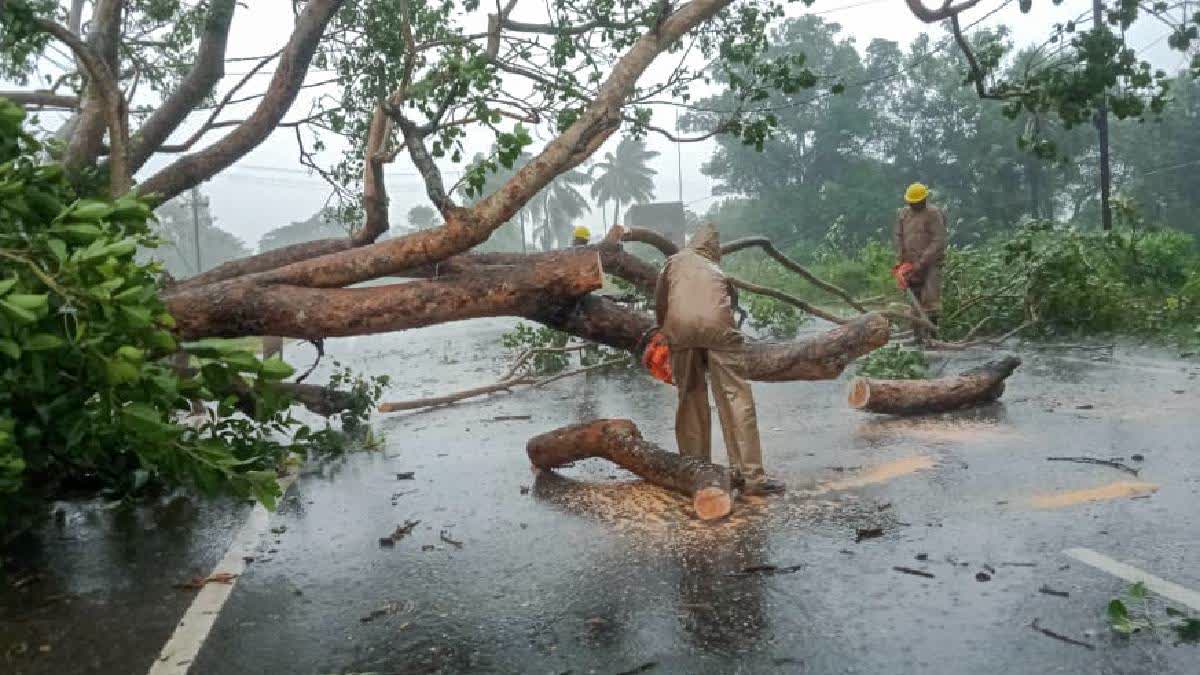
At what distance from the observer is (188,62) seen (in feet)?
43.3

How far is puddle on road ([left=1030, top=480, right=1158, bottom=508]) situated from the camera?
533cm

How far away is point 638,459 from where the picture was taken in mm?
6355

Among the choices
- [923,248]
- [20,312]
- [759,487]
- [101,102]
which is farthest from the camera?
[923,248]

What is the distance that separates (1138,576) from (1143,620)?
56cm

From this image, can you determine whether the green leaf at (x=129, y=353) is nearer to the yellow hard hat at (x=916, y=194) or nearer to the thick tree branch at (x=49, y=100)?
the thick tree branch at (x=49, y=100)

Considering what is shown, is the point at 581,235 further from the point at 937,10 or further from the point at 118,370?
the point at 118,370

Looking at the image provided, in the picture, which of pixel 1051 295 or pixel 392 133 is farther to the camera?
pixel 1051 295

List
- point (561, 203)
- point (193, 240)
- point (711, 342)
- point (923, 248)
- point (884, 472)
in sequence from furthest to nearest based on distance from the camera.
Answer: point (561, 203) < point (193, 240) < point (923, 248) < point (884, 472) < point (711, 342)

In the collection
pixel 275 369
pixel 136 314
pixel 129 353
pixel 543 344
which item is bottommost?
pixel 543 344

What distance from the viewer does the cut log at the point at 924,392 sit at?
8289mm

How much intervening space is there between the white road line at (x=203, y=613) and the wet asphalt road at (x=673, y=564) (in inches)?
2.7

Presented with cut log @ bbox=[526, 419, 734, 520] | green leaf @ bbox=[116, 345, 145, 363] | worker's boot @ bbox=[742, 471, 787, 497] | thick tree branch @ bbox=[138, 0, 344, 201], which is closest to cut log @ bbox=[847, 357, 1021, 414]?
worker's boot @ bbox=[742, 471, 787, 497]

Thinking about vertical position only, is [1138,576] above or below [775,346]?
below

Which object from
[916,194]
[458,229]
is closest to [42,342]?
[458,229]
